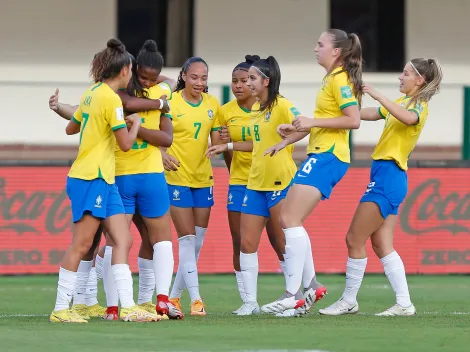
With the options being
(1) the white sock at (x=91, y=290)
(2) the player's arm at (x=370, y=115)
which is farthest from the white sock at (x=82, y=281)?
(2) the player's arm at (x=370, y=115)

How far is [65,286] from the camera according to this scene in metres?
8.60

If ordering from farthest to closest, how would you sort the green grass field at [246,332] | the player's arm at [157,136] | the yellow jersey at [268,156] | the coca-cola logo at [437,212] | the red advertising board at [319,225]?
the coca-cola logo at [437,212], the red advertising board at [319,225], the yellow jersey at [268,156], the player's arm at [157,136], the green grass field at [246,332]

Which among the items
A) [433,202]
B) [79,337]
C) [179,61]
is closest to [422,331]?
[79,337]

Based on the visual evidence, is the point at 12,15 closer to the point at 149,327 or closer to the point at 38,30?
the point at 38,30

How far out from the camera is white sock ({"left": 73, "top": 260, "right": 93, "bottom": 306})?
30.6 ft

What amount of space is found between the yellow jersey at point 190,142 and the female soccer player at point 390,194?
4.46 ft

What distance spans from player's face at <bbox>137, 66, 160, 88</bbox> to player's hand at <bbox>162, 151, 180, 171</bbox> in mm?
694

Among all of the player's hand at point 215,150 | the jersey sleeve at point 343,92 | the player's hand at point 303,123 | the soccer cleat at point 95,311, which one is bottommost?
Result: the soccer cleat at point 95,311

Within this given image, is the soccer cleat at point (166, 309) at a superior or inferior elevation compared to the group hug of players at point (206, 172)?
inferior

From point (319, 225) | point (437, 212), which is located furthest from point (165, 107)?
point (437, 212)

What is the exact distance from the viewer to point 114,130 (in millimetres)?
8508

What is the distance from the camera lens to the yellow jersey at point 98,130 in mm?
8531

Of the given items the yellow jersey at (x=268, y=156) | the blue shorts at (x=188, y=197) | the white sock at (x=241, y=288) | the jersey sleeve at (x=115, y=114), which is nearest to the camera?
the jersey sleeve at (x=115, y=114)

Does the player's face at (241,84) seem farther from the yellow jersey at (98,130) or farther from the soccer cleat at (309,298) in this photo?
the soccer cleat at (309,298)
